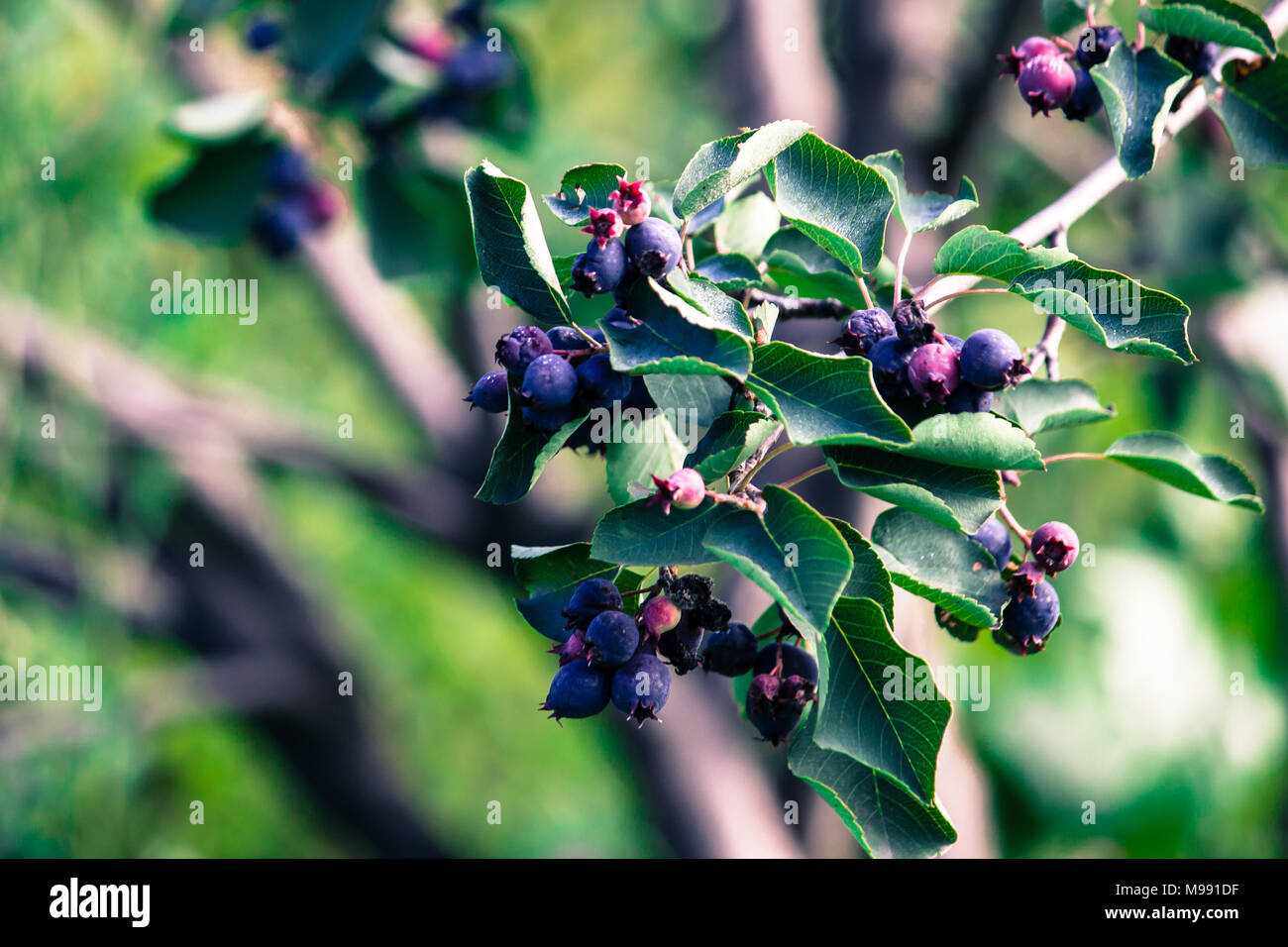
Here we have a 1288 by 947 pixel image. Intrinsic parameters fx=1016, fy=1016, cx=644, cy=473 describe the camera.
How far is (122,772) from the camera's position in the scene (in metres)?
2.79

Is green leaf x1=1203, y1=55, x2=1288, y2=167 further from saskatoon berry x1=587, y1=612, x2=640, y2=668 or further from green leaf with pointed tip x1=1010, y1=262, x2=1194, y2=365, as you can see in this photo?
saskatoon berry x1=587, y1=612, x2=640, y2=668

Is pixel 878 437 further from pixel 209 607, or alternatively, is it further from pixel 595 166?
pixel 209 607

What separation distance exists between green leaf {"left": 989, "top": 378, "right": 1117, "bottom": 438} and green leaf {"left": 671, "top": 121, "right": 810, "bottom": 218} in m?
0.33

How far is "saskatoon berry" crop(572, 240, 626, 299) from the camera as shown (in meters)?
0.80

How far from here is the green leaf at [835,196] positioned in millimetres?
880

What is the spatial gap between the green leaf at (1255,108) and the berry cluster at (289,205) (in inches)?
62.9

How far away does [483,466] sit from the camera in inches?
106

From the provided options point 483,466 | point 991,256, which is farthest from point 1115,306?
point 483,466

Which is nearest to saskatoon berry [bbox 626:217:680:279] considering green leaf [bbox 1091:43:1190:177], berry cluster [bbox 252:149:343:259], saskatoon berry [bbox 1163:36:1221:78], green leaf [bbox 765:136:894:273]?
green leaf [bbox 765:136:894:273]

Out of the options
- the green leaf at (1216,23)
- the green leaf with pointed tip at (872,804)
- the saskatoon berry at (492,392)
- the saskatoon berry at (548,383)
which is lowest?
the green leaf with pointed tip at (872,804)

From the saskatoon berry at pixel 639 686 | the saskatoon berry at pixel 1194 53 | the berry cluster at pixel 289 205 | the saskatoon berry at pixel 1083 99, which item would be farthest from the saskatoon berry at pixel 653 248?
the berry cluster at pixel 289 205

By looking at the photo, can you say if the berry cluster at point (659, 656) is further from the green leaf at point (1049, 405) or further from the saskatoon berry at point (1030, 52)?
the saskatoon berry at point (1030, 52)

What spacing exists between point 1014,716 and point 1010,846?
1.62 feet

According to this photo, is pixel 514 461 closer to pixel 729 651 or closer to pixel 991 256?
pixel 729 651
